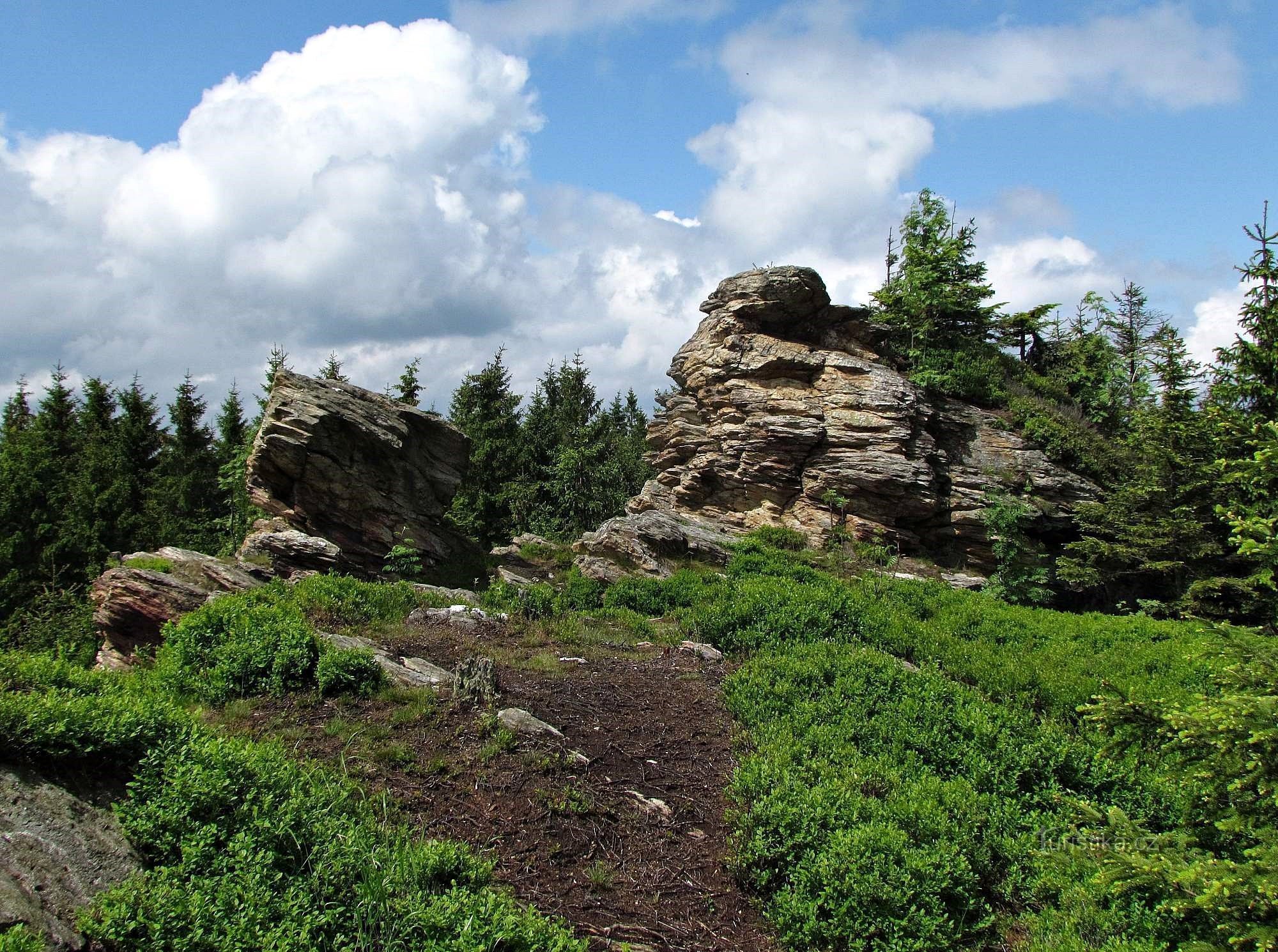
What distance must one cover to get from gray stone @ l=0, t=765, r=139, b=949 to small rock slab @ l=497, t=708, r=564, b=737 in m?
3.69

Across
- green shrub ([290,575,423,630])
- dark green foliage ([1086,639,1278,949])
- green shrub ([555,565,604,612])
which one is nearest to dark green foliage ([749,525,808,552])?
green shrub ([555,565,604,612])

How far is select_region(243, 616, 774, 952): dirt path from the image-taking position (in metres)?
5.56

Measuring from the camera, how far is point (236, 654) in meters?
8.41

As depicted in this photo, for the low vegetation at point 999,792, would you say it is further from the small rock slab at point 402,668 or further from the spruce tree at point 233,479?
the spruce tree at point 233,479

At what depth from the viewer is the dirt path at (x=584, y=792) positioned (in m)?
5.56

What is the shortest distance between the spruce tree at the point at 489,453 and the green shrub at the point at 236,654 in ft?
78.5

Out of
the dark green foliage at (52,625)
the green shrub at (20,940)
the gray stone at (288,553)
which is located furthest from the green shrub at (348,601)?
the dark green foliage at (52,625)

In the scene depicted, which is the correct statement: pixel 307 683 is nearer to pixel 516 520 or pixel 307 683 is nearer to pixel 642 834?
pixel 642 834

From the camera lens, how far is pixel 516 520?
1412 inches

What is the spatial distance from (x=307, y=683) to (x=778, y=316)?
19.9 m

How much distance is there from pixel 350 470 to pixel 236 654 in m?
10.6

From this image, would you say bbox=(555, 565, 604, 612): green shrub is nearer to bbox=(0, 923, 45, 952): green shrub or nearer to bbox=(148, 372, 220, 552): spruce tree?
bbox=(0, 923, 45, 952): green shrub

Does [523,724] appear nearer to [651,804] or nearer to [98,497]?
[651,804]

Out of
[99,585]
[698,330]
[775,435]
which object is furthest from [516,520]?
[99,585]
